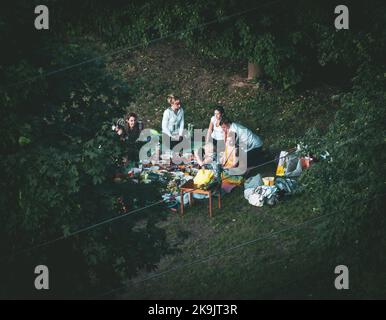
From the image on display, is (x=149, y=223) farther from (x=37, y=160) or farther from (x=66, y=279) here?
(x=37, y=160)

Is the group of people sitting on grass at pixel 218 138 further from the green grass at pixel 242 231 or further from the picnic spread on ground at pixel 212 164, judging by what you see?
the green grass at pixel 242 231

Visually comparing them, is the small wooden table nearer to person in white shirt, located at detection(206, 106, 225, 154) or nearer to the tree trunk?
person in white shirt, located at detection(206, 106, 225, 154)

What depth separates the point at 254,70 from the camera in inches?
765

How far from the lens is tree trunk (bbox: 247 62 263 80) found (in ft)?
63.3

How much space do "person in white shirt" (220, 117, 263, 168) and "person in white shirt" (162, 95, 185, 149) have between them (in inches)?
55.8

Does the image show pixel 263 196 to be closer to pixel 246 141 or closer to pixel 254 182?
pixel 254 182

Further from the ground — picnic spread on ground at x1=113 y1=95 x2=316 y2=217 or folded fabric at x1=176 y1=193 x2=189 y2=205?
picnic spread on ground at x1=113 y1=95 x2=316 y2=217

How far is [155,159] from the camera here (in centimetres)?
1533

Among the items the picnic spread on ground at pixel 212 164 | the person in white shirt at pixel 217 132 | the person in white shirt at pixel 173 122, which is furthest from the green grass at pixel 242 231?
the person in white shirt at pixel 173 122

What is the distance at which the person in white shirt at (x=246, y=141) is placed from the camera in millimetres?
14625

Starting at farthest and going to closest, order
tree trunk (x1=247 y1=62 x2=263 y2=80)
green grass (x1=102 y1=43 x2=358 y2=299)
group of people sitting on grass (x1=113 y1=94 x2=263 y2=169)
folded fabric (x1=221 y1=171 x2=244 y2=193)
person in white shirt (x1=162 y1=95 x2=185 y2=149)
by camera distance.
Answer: tree trunk (x1=247 y1=62 x2=263 y2=80) → person in white shirt (x1=162 y1=95 x2=185 y2=149) → group of people sitting on grass (x1=113 y1=94 x2=263 y2=169) → folded fabric (x1=221 y1=171 x2=244 y2=193) → green grass (x1=102 y1=43 x2=358 y2=299)

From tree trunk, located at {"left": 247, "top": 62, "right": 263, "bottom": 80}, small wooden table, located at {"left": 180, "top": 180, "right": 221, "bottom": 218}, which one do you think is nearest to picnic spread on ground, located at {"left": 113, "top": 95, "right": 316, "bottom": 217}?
small wooden table, located at {"left": 180, "top": 180, "right": 221, "bottom": 218}

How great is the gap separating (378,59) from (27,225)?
4.60 metres

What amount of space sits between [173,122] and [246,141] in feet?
6.20
